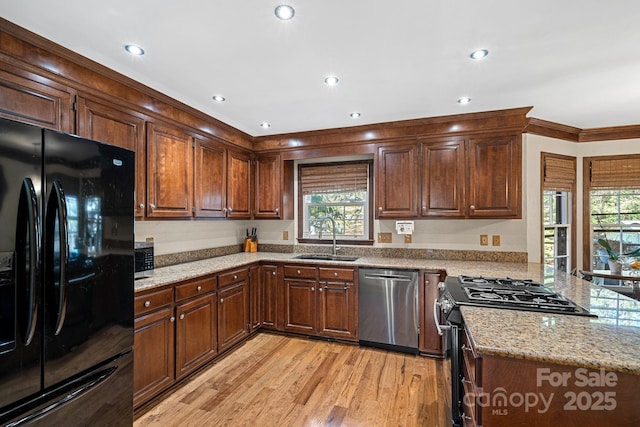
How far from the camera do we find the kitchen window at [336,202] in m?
3.91

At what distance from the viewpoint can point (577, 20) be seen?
1639 mm

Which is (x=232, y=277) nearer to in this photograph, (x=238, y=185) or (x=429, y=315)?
(x=238, y=185)

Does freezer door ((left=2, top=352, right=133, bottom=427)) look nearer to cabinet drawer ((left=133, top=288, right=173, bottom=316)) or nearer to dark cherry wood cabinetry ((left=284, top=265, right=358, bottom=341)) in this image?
cabinet drawer ((left=133, top=288, right=173, bottom=316))

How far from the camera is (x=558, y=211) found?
3.66 metres

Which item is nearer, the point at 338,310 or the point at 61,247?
the point at 61,247

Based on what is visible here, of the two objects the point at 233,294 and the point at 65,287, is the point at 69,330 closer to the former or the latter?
the point at 65,287

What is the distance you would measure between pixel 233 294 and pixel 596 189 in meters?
4.29

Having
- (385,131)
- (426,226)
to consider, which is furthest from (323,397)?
(385,131)

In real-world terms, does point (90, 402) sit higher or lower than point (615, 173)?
lower

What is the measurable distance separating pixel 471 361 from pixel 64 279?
191cm

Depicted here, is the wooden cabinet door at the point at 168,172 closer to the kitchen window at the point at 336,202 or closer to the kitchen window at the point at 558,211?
the kitchen window at the point at 336,202

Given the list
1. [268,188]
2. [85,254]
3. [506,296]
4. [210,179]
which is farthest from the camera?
[268,188]

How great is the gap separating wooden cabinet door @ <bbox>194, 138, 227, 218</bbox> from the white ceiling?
1.52 feet

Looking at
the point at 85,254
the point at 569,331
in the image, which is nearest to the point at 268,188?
the point at 85,254
